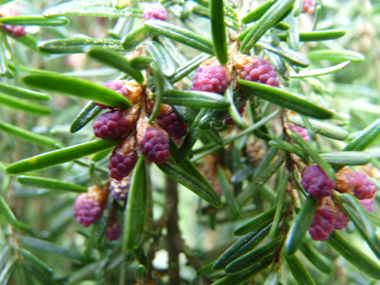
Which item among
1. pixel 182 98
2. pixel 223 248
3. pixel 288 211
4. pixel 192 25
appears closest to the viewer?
pixel 182 98

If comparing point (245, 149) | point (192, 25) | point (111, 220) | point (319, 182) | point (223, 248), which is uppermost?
point (192, 25)

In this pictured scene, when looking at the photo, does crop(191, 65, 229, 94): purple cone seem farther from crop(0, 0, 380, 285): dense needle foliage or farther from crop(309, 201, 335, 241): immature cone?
crop(309, 201, 335, 241): immature cone

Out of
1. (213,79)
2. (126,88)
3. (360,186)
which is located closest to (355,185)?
(360,186)

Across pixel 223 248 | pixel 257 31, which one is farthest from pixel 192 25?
pixel 223 248

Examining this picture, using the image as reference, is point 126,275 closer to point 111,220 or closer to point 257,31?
point 111,220

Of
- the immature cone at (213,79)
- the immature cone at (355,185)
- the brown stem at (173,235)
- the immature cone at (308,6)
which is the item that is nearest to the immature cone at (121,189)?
the brown stem at (173,235)

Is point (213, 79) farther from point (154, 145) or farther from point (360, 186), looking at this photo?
point (360, 186)
